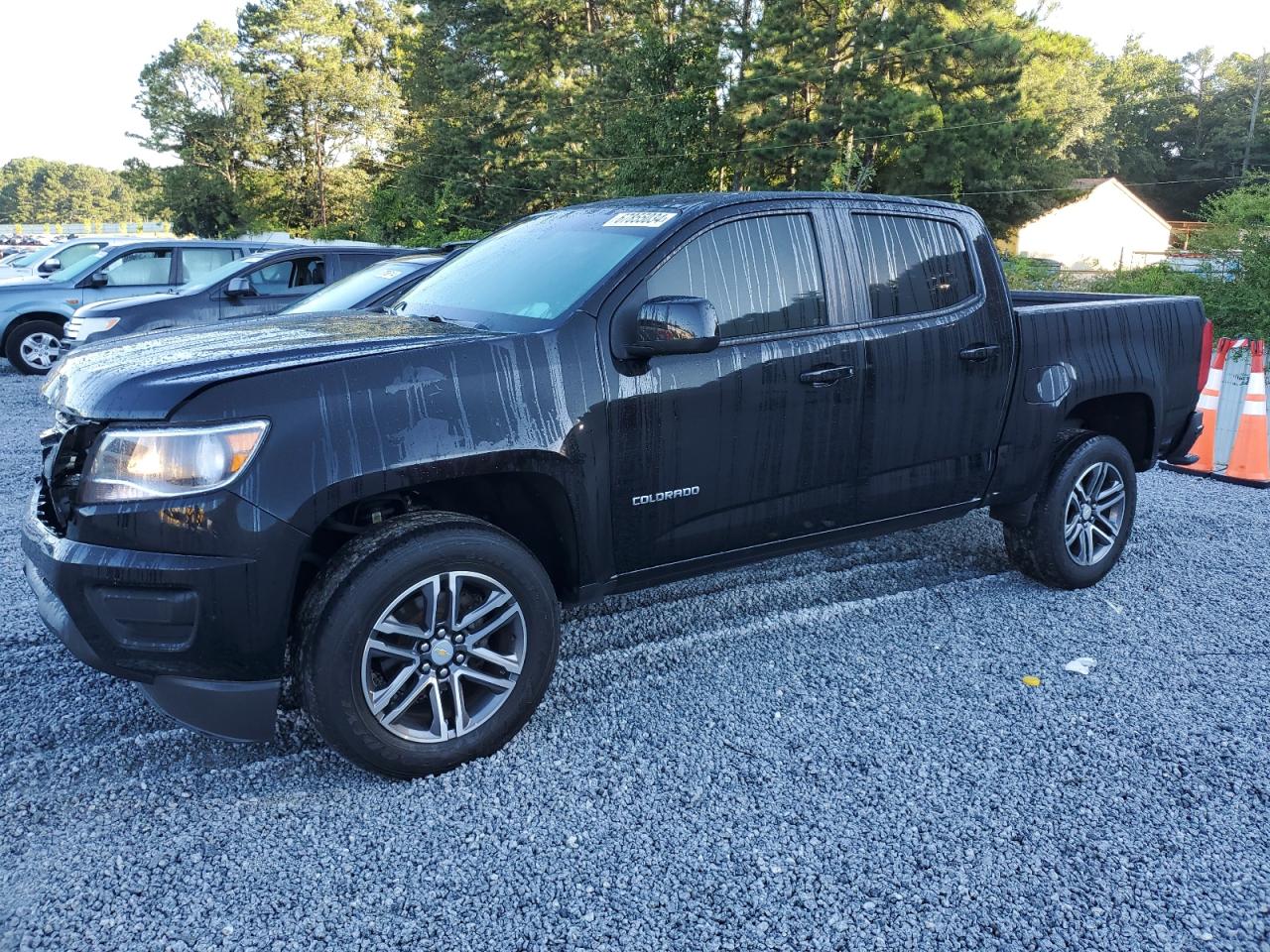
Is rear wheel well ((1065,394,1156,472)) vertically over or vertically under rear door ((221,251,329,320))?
under

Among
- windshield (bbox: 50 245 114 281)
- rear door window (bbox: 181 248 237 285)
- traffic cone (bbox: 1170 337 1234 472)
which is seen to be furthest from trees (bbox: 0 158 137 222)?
traffic cone (bbox: 1170 337 1234 472)

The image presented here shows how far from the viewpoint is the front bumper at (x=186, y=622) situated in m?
2.55

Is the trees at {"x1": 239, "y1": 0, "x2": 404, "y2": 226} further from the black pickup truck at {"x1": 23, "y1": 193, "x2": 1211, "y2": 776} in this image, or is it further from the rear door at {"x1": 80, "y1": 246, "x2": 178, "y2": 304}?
the black pickup truck at {"x1": 23, "y1": 193, "x2": 1211, "y2": 776}

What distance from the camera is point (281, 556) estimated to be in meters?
2.62

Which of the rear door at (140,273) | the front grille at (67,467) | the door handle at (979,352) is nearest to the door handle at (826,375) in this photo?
the door handle at (979,352)

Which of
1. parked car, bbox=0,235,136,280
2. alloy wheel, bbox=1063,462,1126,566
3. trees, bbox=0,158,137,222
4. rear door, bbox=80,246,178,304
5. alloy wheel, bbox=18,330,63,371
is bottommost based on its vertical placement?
alloy wheel, bbox=1063,462,1126,566

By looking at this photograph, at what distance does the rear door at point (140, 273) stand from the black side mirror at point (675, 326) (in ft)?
35.3

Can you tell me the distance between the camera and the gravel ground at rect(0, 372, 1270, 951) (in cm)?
236

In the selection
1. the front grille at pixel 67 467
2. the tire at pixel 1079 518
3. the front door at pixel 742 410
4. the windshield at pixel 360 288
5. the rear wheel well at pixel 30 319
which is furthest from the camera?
the rear wheel well at pixel 30 319

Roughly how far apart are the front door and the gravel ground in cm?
67

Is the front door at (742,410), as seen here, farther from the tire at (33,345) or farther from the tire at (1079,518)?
the tire at (33,345)

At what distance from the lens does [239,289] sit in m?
9.88

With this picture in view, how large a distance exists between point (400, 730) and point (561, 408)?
45.3 inches

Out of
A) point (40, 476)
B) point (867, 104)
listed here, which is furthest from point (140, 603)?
point (867, 104)
